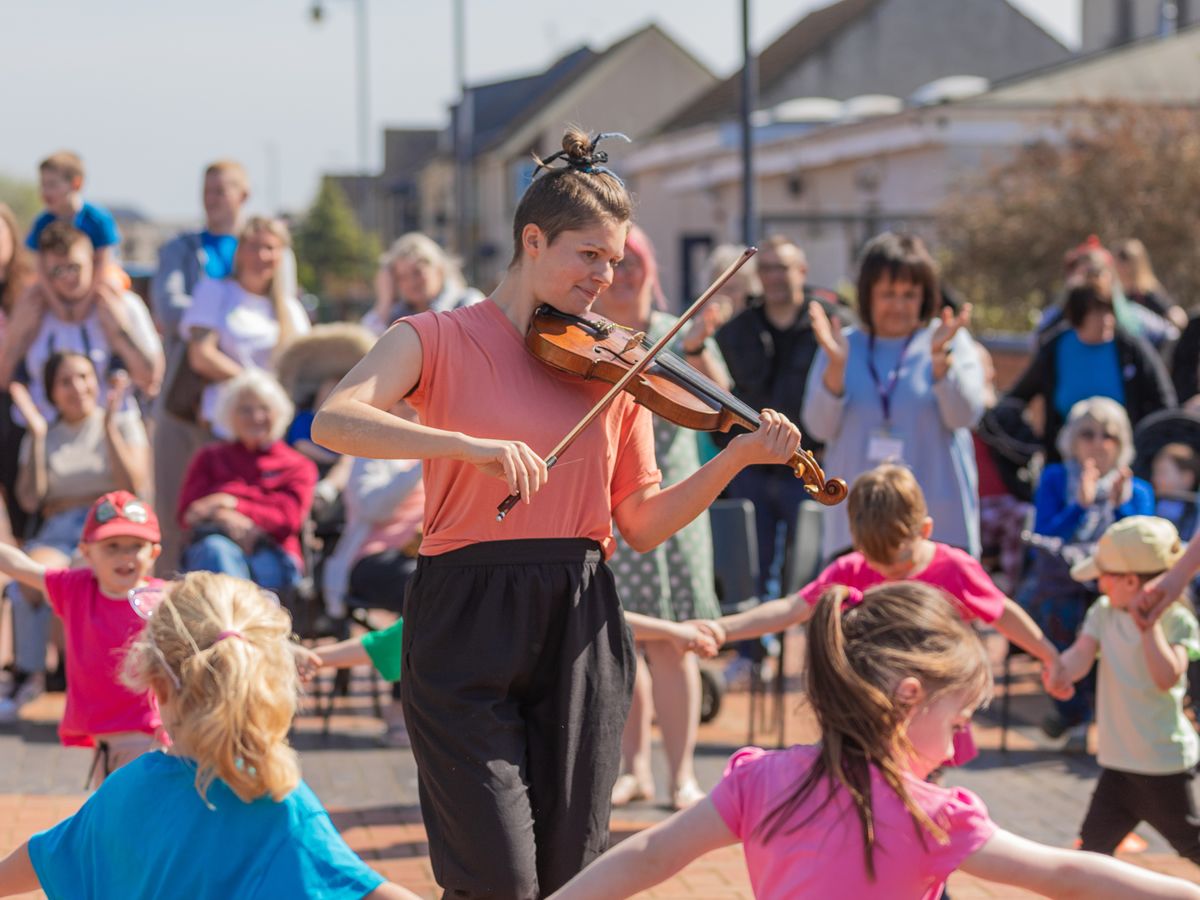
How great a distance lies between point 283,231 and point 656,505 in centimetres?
585

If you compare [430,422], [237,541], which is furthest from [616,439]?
[237,541]

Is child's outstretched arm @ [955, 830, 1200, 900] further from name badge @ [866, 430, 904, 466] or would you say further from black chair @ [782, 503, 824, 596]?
black chair @ [782, 503, 824, 596]

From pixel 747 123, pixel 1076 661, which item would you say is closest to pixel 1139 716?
pixel 1076 661

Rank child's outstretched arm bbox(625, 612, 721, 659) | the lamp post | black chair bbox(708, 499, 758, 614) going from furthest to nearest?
the lamp post < black chair bbox(708, 499, 758, 614) < child's outstretched arm bbox(625, 612, 721, 659)

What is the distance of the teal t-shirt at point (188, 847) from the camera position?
287cm

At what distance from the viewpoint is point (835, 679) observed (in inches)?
108

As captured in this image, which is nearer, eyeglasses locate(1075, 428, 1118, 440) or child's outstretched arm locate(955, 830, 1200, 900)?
child's outstretched arm locate(955, 830, 1200, 900)

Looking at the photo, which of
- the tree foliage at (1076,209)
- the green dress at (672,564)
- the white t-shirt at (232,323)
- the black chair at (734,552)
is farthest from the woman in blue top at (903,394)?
the tree foliage at (1076,209)

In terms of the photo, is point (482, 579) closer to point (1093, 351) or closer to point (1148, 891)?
point (1148, 891)

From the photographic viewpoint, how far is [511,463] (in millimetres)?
3240

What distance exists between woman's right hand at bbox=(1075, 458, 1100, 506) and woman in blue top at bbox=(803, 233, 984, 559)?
51.2 inches

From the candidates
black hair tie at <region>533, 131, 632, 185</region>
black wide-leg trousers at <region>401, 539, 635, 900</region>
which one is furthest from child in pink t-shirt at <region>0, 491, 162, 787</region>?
black hair tie at <region>533, 131, 632, 185</region>

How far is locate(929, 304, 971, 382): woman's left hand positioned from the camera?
20.5 feet

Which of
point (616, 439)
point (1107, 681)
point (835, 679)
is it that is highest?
point (616, 439)
